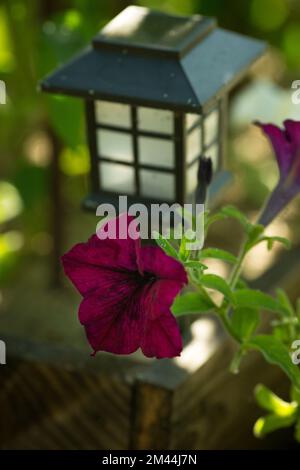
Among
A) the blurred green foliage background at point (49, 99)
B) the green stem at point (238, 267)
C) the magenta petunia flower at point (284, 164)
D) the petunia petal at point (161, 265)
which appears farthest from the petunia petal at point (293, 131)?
the blurred green foliage background at point (49, 99)

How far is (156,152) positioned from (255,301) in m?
0.22

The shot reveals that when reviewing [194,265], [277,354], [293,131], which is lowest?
[277,354]

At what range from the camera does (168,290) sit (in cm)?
76

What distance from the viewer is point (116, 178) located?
108cm

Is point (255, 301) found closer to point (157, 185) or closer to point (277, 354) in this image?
point (277, 354)

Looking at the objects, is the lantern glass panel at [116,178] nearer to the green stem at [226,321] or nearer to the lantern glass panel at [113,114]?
the lantern glass panel at [113,114]

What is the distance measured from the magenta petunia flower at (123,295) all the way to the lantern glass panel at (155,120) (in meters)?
0.25

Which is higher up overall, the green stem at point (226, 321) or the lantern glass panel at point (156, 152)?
the lantern glass panel at point (156, 152)

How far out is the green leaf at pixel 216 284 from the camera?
875mm

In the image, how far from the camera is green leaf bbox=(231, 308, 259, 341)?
0.99 metres

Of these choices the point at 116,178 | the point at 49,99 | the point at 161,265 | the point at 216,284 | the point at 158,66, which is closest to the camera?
the point at 161,265

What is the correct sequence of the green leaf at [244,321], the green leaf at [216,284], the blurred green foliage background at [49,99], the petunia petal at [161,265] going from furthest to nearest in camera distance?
the blurred green foliage background at [49,99] → the green leaf at [244,321] → the green leaf at [216,284] → the petunia petal at [161,265]

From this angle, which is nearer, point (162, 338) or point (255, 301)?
point (162, 338)

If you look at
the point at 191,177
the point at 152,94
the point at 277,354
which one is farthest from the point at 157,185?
the point at 277,354
